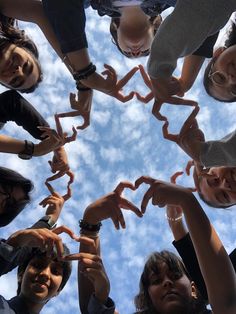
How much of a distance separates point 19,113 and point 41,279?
5.72ft

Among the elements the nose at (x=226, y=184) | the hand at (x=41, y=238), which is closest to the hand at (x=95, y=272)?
the hand at (x=41, y=238)

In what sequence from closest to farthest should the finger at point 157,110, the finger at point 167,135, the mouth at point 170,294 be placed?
the finger at point 157,110, the finger at point 167,135, the mouth at point 170,294

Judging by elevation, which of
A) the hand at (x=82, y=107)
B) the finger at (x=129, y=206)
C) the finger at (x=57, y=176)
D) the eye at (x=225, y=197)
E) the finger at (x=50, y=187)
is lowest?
the finger at (x=50, y=187)

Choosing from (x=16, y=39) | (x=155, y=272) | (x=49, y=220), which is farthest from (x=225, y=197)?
(x=16, y=39)

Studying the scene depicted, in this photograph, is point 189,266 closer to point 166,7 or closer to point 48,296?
point 48,296

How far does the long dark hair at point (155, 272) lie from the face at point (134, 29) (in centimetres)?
208

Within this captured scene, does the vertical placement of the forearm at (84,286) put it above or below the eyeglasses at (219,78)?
below

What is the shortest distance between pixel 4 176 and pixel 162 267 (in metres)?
1.81

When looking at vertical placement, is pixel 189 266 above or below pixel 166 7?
below

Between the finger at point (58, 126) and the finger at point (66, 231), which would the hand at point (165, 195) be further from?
the finger at point (58, 126)

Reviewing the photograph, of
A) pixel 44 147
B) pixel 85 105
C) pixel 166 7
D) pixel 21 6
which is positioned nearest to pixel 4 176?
pixel 44 147

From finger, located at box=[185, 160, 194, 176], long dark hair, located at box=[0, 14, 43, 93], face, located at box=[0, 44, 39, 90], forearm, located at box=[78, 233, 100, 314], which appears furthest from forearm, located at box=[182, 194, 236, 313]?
long dark hair, located at box=[0, 14, 43, 93]

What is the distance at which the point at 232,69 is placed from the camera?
3.49 meters

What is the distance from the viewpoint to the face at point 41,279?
3.79 metres
